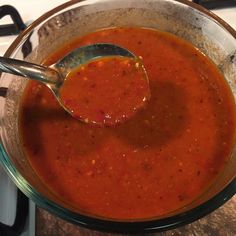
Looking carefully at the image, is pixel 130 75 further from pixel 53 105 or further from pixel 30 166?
pixel 30 166

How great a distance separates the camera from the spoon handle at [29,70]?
2.87 ft

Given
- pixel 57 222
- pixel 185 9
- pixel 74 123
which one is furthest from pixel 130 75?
pixel 57 222

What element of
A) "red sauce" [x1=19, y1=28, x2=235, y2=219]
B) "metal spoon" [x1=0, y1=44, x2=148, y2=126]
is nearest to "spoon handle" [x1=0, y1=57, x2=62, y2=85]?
"metal spoon" [x1=0, y1=44, x2=148, y2=126]

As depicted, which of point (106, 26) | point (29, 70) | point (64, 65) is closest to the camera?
point (29, 70)

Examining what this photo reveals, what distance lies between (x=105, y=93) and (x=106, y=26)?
0.31m

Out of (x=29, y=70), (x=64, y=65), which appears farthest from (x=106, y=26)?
(x=29, y=70)

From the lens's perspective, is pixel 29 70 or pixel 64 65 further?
pixel 64 65

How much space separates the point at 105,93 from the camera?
978 millimetres

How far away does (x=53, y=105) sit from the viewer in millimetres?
1051

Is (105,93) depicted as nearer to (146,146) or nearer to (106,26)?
(146,146)

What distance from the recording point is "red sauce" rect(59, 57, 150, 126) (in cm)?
97

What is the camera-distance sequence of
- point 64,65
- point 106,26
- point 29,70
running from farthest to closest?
1. point 106,26
2. point 64,65
3. point 29,70

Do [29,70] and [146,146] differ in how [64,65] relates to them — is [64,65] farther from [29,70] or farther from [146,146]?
[146,146]

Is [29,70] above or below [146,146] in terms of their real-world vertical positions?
above
